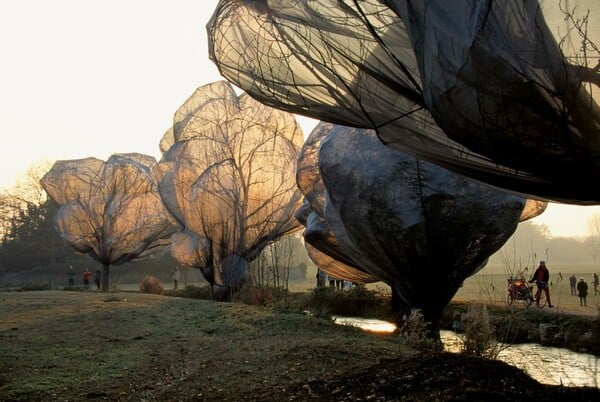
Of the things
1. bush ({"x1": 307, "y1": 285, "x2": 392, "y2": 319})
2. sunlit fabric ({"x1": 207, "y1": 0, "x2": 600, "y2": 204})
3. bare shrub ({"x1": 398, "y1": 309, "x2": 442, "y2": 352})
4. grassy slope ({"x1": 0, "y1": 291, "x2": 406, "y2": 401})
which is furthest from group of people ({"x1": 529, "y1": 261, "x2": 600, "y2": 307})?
sunlit fabric ({"x1": 207, "y1": 0, "x2": 600, "y2": 204})

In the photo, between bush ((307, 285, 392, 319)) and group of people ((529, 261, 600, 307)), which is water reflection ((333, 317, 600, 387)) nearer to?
group of people ((529, 261, 600, 307))

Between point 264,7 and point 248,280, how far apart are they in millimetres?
19027

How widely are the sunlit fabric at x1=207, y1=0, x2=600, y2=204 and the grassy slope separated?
3.03 meters

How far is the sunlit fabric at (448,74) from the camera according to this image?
357 centimetres

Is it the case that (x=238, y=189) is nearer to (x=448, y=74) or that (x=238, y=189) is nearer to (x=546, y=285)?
(x=546, y=285)

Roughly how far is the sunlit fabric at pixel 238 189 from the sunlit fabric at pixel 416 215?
11.7 m

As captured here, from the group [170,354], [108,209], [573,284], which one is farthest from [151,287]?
[170,354]

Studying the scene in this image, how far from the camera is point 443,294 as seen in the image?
37.7 feet

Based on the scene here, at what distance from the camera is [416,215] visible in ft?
36.1

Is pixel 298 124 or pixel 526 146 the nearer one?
pixel 526 146

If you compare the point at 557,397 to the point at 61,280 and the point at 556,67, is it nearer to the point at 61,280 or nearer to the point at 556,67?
the point at 556,67

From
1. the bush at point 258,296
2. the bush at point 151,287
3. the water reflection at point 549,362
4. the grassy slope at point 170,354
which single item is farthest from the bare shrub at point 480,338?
the bush at point 151,287

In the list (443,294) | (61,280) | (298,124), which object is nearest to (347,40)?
(443,294)

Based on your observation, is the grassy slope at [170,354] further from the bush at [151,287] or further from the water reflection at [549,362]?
the bush at [151,287]
